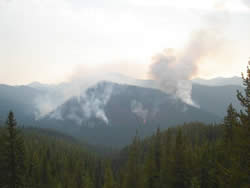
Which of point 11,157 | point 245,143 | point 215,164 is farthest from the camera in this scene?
point 215,164

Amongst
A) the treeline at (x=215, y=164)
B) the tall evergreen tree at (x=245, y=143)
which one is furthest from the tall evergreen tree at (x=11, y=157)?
the tall evergreen tree at (x=245, y=143)

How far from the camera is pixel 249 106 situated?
41.4ft

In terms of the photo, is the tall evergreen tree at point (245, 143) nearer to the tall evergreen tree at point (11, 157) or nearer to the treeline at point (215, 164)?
the treeline at point (215, 164)

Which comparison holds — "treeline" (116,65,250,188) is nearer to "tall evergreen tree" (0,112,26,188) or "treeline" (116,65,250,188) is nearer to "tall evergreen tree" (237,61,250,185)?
"tall evergreen tree" (237,61,250,185)

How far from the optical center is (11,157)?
2347cm

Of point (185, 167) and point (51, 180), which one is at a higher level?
point (185, 167)

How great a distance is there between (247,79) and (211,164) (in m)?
23.5

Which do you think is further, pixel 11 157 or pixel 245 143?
pixel 11 157

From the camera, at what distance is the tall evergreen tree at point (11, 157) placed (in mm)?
23312

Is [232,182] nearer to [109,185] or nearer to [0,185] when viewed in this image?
[0,185]

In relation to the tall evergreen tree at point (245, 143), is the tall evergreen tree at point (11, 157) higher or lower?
lower

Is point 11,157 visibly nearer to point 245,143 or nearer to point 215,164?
point 245,143

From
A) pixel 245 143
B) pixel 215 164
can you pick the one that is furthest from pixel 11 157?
pixel 215 164

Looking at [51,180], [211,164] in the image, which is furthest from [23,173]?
[51,180]
